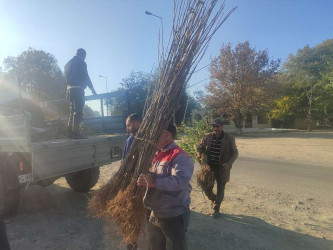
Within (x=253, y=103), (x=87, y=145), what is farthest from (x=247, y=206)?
(x=253, y=103)

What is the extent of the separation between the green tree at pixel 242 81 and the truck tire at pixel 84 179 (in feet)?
57.3

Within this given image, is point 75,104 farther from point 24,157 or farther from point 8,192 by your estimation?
point 8,192

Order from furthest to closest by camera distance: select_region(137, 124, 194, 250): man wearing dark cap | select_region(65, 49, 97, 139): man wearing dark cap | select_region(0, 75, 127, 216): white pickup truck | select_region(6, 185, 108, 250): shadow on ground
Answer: select_region(65, 49, 97, 139): man wearing dark cap, select_region(0, 75, 127, 216): white pickup truck, select_region(6, 185, 108, 250): shadow on ground, select_region(137, 124, 194, 250): man wearing dark cap

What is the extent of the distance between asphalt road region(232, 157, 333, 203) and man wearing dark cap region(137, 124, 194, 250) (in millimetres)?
4024

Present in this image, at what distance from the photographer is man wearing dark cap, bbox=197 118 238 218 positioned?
13.4 feet

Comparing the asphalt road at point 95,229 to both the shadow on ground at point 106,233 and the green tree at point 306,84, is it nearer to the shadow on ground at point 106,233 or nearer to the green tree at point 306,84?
the shadow on ground at point 106,233

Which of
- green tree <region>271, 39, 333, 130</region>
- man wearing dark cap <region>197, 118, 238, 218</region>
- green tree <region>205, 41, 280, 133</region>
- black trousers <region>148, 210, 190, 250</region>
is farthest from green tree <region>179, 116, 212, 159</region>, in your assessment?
green tree <region>271, 39, 333, 130</region>

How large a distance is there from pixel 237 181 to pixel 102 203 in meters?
4.78

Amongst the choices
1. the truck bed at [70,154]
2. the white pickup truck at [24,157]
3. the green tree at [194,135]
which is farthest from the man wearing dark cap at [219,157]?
the green tree at [194,135]

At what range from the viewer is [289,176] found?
707 centimetres

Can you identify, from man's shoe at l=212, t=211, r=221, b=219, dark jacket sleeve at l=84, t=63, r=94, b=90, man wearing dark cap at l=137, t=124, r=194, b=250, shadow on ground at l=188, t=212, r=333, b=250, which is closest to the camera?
man wearing dark cap at l=137, t=124, r=194, b=250

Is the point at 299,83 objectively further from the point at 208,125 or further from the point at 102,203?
the point at 102,203

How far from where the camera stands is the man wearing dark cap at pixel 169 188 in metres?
1.98

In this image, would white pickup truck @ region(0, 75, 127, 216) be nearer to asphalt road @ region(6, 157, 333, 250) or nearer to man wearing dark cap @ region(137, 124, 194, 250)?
asphalt road @ region(6, 157, 333, 250)
